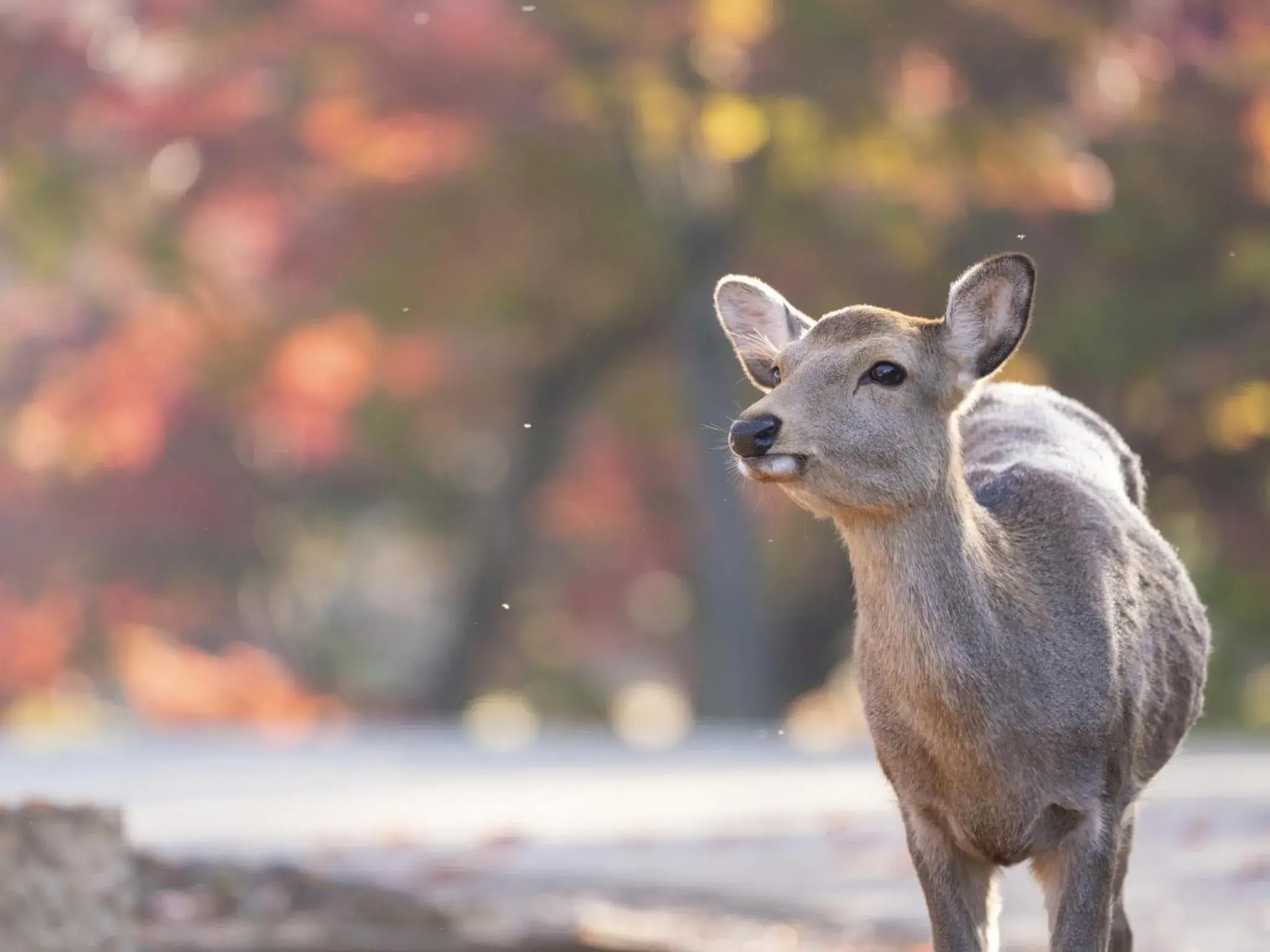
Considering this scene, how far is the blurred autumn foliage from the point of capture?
12.5m

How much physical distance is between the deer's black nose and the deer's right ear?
Result: 720 millimetres

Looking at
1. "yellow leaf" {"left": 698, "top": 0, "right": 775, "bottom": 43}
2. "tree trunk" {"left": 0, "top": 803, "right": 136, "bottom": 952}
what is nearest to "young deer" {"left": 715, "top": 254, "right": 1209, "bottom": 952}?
"tree trunk" {"left": 0, "top": 803, "right": 136, "bottom": 952}

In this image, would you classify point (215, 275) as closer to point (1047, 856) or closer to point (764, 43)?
point (764, 43)

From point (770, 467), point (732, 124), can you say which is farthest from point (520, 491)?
point (770, 467)

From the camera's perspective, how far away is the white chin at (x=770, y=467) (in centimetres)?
416

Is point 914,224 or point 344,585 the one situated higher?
point 344,585

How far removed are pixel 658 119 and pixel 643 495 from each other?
16.2ft

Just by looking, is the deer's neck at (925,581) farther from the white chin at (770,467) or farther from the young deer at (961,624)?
the white chin at (770,467)

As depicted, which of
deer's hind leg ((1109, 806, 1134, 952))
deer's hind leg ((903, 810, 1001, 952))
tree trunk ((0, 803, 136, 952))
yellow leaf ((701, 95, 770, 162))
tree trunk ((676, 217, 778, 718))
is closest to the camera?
deer's hind leg ((903, 810, 1001, 952))

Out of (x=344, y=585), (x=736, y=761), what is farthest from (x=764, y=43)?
(x=344, y=585)

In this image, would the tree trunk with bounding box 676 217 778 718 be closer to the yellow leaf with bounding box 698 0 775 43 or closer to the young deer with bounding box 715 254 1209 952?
the yellow leaf with bounding box 698 0 775 43

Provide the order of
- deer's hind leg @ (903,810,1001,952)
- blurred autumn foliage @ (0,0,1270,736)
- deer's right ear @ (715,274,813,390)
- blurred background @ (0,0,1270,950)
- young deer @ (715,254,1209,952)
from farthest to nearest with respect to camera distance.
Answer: blurred autumn foliage @ (0,0,1270,736) < blurred background @ (0,0,1270,950) < deer's right ear @ (715,274,813,390) < deer's hind leg @ (903,810,1001,952) < young deer @ (715,254,1209,952)

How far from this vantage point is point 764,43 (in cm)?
1288

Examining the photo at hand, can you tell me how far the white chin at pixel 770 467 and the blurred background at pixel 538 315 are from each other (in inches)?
166
